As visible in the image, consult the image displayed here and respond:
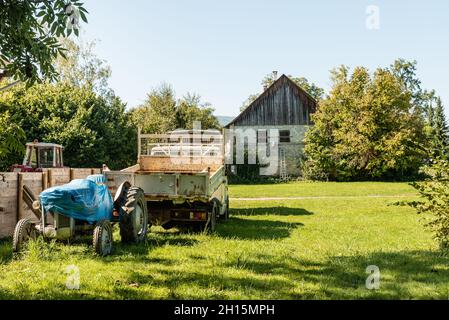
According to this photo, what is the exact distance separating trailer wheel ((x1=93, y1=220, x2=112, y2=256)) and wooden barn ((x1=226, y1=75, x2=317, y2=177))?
111 ft

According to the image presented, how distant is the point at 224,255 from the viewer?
7.45m

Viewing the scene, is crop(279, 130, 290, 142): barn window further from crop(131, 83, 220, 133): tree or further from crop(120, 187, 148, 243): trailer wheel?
crop(120, 187, 148, 243): trailer wheel

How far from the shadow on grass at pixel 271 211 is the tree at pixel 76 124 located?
629 inches

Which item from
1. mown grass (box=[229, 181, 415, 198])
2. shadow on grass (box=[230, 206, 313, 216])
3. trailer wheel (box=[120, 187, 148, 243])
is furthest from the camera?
mown grass (box=[229, 181, 415, 198])

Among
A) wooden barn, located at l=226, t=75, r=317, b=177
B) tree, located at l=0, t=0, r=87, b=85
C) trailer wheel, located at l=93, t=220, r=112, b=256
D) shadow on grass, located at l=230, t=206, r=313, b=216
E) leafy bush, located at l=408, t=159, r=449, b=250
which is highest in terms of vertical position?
wooden barn, located at l=226, t=75, r=317, b=177

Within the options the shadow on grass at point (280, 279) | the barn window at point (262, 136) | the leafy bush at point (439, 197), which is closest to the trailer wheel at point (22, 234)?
the shadow on grass at point (280, 279)

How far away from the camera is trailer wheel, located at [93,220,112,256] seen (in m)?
7.32

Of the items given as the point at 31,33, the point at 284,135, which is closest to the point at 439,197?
the point at 31,33

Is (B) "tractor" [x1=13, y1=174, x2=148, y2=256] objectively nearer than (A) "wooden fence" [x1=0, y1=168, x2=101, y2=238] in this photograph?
Yes

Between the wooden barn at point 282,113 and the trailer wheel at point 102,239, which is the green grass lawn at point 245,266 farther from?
the wooden barn at point 282,113

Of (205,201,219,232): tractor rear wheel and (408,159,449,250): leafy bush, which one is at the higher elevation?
(408,159,449,250): leafy bush

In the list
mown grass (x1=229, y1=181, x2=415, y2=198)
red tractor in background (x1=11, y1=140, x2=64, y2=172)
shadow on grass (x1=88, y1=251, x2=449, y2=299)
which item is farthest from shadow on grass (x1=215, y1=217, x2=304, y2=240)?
red tractor in background (x1=11, y1=140, x2=64, y2=172)
